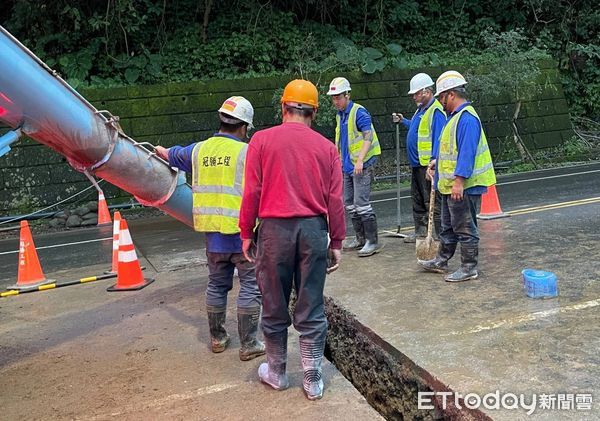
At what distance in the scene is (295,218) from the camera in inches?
126

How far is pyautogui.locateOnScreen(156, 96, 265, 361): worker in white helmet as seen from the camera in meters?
3.84

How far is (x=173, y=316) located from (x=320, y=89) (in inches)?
388

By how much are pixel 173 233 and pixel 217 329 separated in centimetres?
547

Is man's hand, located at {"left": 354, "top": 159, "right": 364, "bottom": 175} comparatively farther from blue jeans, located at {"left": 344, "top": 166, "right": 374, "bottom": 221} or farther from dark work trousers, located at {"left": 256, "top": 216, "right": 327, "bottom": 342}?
dark work trousers, located at {"left": 256, "top": 216, "right": 327, "bottom": 342}

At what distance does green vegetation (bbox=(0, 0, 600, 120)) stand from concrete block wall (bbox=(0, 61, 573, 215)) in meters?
0.72

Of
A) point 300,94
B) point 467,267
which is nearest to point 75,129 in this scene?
point 300,94

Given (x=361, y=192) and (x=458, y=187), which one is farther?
(x=361, y=192)

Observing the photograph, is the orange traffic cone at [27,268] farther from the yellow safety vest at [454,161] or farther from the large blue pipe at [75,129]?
the yellow safety vest at [454,161]

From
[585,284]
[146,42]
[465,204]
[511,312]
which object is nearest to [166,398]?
[511,312]

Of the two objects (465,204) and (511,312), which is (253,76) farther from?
(511,312)

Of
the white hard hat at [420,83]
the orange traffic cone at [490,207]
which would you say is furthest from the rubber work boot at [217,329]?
the orange traffic cone at [490,207]

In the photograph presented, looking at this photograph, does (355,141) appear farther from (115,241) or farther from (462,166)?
(115,241)

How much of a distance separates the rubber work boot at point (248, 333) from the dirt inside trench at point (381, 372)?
809 millimetres

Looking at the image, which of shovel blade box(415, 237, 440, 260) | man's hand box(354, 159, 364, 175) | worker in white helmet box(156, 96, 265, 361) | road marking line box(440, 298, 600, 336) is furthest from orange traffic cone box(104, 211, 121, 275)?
road marking line box(440, 298, 600, 336)
